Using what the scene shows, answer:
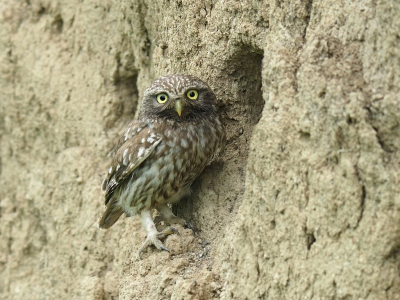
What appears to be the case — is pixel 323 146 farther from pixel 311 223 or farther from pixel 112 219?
pixel 112 219

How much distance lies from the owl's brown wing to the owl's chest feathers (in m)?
0.05

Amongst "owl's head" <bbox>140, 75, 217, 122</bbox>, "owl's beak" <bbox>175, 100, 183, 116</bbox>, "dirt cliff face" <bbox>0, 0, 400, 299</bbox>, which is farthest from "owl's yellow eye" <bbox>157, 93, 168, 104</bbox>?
"dirt cliff face" <bbox>0, 0, 400, 299</bbox>

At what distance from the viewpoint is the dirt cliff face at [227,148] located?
11.2ft

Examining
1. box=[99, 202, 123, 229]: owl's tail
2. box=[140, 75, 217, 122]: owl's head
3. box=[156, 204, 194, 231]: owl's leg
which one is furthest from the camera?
box=[99, 202, 123, 229]: owl's tail

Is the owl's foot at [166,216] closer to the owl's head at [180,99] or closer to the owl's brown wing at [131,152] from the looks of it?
the owl's brown wing at [131,152]

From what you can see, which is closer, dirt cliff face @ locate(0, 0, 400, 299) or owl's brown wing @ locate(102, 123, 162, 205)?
dirt cliff face @ locate(0, 0, 400, 299)

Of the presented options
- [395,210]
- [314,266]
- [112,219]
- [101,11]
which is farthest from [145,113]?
[395,210]

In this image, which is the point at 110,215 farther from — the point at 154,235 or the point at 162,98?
the point at 162,98

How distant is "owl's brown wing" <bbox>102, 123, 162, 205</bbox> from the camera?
5062 mm

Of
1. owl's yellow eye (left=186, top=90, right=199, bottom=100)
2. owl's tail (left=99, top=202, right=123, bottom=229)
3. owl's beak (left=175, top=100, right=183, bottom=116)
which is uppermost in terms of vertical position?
owl's yellow eye (left=186, top=90, right=199, bottom=100)

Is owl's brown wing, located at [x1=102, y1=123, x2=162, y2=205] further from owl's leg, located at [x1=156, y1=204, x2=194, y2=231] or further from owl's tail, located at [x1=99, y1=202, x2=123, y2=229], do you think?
owl's leg, located at [x1=156, y1=204, x2=194, y2=231]

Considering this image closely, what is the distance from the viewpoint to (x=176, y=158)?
505 cm

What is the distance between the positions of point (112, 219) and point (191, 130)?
115cm

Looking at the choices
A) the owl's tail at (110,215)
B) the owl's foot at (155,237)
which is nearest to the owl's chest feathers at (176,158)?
the owl's foot at (155,237)
